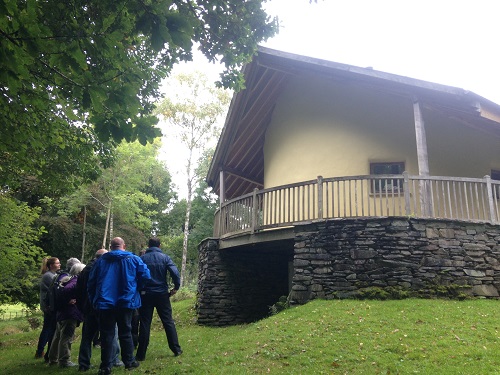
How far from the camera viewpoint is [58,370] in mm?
6668

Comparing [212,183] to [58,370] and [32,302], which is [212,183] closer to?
[32,302]

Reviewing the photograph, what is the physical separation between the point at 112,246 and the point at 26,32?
352 cm

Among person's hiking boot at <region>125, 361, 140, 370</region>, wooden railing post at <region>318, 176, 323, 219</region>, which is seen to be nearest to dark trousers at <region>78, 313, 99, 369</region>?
person's hiking boot at <region>125, 361, 140, 370</region>

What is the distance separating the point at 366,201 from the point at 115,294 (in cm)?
765

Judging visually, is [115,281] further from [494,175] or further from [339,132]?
[494,175]

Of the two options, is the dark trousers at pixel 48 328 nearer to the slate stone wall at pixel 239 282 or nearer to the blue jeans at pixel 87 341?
the blue jeans at pixel 87 341

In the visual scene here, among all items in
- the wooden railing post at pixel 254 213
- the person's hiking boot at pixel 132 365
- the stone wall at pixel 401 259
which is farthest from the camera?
the wooden railing post at pixel 254 213

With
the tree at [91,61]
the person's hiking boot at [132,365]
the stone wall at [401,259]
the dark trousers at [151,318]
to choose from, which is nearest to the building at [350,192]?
the stone wall at [401,259]

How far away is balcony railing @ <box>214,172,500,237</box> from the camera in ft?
32.7

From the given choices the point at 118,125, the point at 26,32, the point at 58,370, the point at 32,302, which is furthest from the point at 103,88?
the point at 32,302

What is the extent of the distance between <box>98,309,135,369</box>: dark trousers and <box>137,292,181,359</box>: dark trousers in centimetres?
84

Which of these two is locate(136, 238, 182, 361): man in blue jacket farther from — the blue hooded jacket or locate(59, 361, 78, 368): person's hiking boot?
locate(59, 361, 78, 368): person's hiking boot

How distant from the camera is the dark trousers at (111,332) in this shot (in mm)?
5941

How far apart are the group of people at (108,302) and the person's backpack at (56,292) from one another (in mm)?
15
